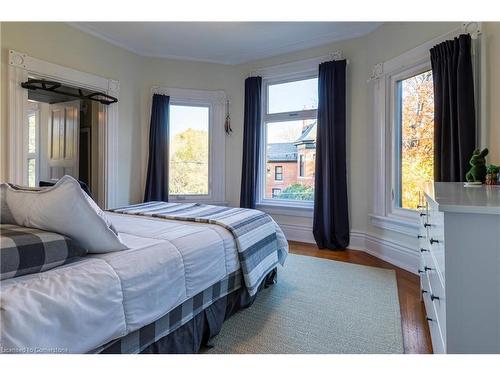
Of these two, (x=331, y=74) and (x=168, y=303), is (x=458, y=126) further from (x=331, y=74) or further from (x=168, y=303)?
(x=168, y=303)

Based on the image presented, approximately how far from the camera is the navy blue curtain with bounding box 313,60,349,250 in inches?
138

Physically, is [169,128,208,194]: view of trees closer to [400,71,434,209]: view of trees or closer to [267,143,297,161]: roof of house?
[267,143,297,161]: roof of house

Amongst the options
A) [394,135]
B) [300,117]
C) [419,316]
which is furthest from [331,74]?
[419,316]

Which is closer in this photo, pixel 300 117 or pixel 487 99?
pixel 487 99

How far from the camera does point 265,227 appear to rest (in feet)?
7.18

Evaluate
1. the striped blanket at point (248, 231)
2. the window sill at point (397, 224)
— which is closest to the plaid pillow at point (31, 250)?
the striped blanket at point (248, 231)

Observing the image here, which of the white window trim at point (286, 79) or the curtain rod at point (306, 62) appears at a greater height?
the curtain rod at point (306, 62)

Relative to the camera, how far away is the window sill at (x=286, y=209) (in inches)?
153

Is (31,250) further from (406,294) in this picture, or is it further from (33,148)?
(33,148)

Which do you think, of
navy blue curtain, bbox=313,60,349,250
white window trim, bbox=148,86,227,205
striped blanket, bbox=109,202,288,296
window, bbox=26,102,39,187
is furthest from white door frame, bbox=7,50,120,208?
navy blue curtain, bbox=313,60,349,250

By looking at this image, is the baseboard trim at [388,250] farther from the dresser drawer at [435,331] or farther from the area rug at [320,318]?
the dresser drawer at [435,331]

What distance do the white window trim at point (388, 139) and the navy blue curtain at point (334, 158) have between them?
352mm

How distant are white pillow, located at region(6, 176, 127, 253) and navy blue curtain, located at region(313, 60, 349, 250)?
2.82 metres

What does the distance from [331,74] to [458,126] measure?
65.5 inches
